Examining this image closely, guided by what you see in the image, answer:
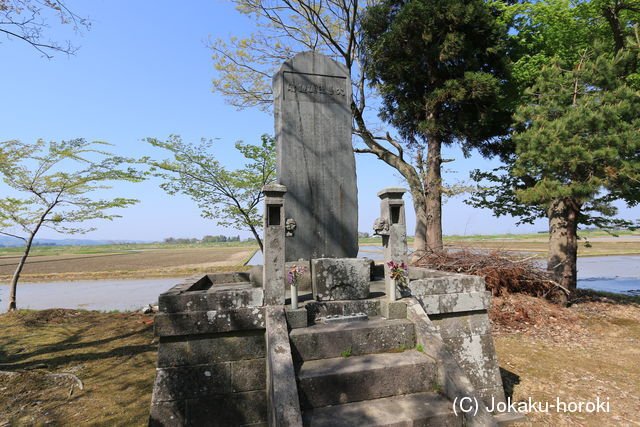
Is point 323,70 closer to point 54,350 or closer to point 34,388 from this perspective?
point 34,388

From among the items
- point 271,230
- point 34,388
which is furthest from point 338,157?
point 34,388

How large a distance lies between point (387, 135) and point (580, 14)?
7.81 metres

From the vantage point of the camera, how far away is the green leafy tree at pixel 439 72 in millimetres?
11469

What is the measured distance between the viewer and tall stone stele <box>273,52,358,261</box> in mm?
6094

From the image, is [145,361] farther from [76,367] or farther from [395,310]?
[395,310]

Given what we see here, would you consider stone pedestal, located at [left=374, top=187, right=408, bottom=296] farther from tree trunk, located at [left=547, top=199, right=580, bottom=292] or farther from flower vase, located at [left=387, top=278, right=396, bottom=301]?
tree trunk, located at [left=547, top=199, right=580, bottom=292]

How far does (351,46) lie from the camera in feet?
48.1

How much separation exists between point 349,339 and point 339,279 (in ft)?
3.26

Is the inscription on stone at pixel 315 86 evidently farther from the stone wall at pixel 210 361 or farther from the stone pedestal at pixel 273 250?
the stone wall at pixel 210 361

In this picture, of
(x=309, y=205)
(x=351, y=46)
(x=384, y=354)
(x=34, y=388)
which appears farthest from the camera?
(x=351, y=46)

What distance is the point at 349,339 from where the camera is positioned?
3.85 meters

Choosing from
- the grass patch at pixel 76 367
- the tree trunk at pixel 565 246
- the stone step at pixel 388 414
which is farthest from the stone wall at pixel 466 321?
the tree trunk at pixel 565 246

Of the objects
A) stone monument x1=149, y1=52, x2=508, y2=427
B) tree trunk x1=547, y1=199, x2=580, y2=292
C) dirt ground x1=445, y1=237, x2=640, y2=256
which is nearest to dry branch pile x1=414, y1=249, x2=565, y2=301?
tree trunk x1=547, y1=199, x2=580, y2=292

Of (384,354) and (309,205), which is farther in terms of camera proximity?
(309,205)
